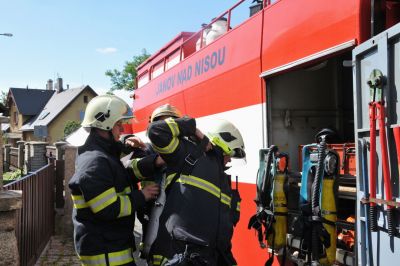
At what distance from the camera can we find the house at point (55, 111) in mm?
44406

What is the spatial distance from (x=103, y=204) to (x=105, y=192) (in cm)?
7

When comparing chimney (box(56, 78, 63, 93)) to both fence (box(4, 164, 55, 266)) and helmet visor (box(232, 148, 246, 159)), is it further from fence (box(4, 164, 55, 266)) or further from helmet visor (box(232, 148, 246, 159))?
helmet visor (box(232, 148, 246, 159))

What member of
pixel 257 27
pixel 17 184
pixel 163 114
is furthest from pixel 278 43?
pixel 17 184

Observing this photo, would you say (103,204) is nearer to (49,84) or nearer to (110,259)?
(110,259)

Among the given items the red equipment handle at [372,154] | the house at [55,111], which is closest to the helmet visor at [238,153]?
the red equipment handle at [372,154]

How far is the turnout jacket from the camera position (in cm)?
281

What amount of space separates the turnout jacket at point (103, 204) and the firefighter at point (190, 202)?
0.28 meters

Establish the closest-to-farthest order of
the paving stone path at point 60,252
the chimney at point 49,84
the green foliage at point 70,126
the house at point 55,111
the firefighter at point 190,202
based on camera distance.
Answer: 1. the firefighter at point 190,202
2. the paving stone path at point 60,252
3. the green foliage at point 70,126
4. the house at point 55,111
5. the chimney at point 49,84

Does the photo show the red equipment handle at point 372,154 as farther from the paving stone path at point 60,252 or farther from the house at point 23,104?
the house at point 23,104

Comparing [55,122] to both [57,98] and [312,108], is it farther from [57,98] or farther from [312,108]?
[312,108]

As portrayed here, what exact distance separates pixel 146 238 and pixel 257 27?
97.7 inches

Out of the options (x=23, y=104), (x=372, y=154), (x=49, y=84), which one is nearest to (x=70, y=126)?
(x=23, y=104)

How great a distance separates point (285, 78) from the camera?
4.53 m

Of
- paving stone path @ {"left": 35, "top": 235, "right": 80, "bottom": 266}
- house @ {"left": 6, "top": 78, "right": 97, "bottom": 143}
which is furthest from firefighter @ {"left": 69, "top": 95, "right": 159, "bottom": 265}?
house @ {"left": 6, "top": 78, "right": 97, "bottom": 143}
